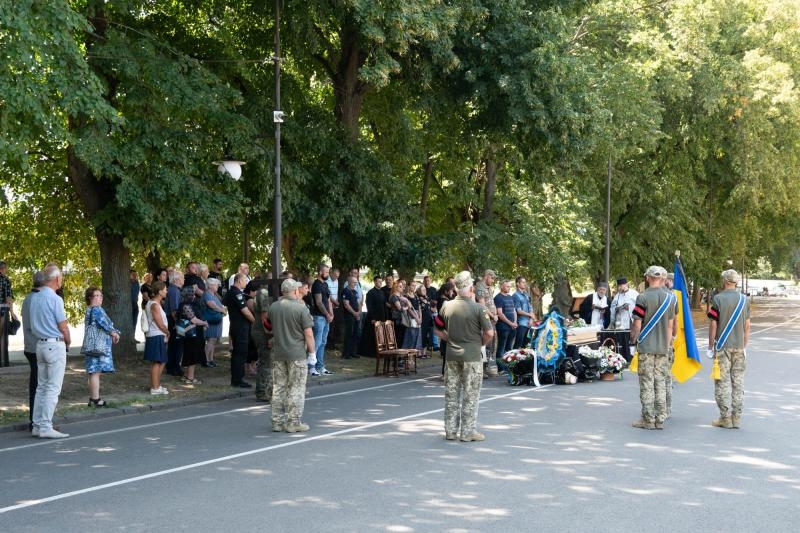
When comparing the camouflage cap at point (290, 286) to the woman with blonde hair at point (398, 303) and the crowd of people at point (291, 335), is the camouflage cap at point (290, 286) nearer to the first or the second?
the crowd of people at point (291, 335)

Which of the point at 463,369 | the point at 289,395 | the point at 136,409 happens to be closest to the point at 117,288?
the point at 136,409

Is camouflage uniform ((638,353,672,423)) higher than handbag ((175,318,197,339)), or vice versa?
handbag ((175,318,197,339))

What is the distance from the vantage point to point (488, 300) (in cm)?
1817

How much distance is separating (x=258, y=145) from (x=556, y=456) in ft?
36.7

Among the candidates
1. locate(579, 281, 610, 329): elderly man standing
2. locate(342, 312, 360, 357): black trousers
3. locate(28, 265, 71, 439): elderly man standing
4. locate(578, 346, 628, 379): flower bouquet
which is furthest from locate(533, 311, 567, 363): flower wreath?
locate(28, 265, 71, 439): elderly man standing

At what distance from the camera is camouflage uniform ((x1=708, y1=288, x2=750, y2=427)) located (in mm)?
11797

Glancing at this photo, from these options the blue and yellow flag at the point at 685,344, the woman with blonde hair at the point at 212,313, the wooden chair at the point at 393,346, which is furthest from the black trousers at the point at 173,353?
the blue and yellow flag at the point at 685,344

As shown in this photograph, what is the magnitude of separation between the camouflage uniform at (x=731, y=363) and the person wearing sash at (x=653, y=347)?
64 centimetres

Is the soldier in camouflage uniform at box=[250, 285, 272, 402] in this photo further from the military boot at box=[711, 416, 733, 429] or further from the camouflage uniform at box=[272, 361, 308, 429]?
the military boot at box=[711, 416, 733, 429]

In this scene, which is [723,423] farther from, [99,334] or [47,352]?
[99,334]

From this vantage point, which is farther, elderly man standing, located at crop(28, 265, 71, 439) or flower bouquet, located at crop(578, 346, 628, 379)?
flower bouquet, located at crop(578, 346, 628, 379)

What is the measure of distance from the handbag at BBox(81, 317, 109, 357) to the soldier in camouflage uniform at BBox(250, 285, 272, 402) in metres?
2.20

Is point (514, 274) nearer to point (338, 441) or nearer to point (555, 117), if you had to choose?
point (555, 117)

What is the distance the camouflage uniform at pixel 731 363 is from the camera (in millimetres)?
11797
